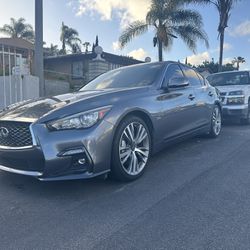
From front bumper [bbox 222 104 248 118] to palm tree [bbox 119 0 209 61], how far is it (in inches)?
539

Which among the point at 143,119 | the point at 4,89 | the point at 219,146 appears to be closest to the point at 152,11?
the point at 4,89

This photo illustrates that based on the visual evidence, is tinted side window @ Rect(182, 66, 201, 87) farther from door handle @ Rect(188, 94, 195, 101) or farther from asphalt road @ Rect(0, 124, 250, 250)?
asphalt road @ Rect(0, 124, 250, 250)

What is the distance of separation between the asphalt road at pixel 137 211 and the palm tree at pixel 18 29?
4445 cm

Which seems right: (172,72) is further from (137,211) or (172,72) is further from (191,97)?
(137,211)

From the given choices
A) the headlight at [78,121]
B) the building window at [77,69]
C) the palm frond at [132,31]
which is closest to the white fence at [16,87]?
the headlight at [78,121]

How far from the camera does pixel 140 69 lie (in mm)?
5492

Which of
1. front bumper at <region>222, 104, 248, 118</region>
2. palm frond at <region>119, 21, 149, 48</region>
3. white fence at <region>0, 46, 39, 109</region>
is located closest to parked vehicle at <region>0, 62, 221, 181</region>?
front bumper at <region>222, 104, 248, 118</region>

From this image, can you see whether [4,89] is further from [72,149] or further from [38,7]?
[72,149]

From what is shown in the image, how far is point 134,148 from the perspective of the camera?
14.1 ft

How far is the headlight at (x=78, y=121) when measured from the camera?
3.59m

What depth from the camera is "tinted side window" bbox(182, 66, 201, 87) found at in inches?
238

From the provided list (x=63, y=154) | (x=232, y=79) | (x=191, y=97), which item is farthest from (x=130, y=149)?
(x=232, y=79)

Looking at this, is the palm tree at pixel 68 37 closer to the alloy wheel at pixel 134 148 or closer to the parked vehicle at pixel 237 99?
the parked vehicle at pixel 237 99

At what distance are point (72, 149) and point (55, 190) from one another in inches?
27.3
